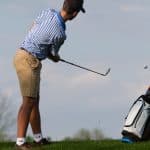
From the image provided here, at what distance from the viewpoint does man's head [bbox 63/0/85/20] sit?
1127 cm

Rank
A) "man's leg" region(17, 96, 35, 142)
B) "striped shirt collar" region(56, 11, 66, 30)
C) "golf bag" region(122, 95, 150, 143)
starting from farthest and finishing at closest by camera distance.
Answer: "golf bag" region(122, 95, 150, 143), "striped shirt collar" region(56, 11, 66, 30), "man's leg" region(17, 96, 35, 142)

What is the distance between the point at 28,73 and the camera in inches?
445

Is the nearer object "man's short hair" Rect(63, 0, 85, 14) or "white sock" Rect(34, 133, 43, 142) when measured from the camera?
"man's short hair" Rect(63, 0, 85, 14)

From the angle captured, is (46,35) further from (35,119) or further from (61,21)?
(35,119)

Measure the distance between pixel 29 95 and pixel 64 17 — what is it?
1.29 m

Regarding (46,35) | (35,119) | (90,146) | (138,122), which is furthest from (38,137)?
(138,122)

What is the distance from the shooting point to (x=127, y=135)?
1330 cm

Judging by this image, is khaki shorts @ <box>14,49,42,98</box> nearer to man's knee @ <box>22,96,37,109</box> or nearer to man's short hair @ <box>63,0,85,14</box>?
man's knee @ <box>22,96,37,109</box>

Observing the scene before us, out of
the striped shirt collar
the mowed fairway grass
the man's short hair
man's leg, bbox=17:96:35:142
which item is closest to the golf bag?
the mowed fairway grass

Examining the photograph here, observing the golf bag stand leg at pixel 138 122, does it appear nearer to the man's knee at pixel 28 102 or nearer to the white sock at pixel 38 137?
the white sock at pixel 38 137

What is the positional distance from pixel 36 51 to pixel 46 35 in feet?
0.95

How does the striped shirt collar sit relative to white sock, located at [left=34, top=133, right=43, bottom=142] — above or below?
above

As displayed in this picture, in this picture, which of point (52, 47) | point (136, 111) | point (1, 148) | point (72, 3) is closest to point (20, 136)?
point (1, 148)

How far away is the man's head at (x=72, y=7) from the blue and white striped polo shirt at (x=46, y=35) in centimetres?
15
